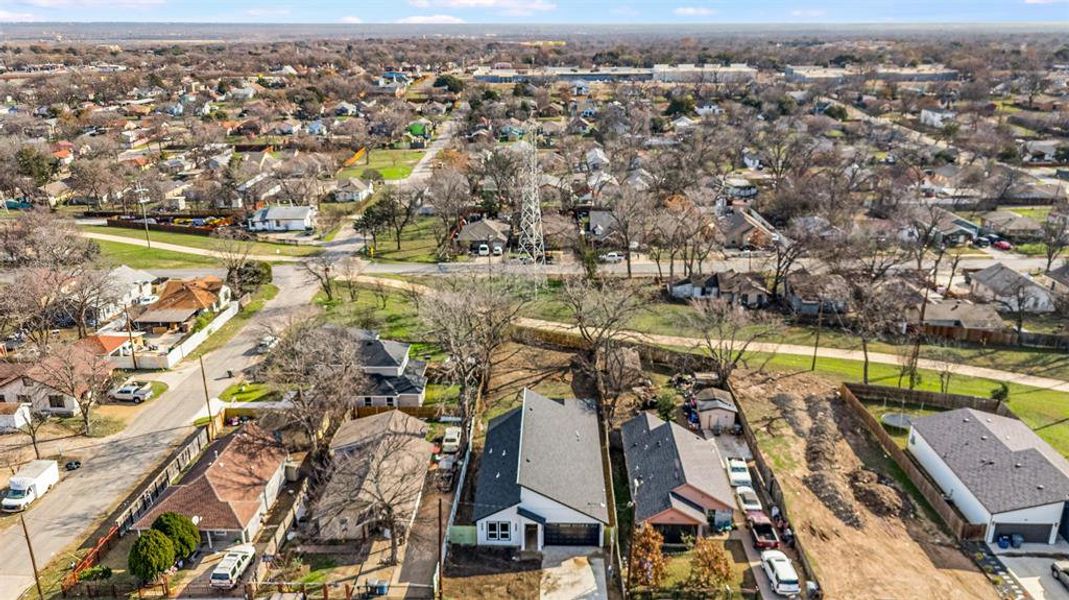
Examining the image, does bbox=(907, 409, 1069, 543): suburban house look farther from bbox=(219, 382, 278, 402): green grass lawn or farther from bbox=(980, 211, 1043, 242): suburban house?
bbox=(980, 211, 1043, 242): suburban house

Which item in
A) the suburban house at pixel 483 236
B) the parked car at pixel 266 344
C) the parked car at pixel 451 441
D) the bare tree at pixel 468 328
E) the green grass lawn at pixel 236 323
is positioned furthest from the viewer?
the suburban house at pixel 483 236

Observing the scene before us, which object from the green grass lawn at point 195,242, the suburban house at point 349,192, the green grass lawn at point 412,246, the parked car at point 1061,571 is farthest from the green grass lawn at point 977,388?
the suburban house at point 349,192

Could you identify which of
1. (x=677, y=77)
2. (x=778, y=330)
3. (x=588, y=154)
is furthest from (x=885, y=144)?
(x=677, y=77)

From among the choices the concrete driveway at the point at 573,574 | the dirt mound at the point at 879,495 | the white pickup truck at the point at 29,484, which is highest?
the white pickup truck at the point at 29,484

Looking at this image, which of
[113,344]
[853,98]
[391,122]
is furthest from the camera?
[853,98]

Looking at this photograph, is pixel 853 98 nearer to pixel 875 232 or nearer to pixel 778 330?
pixel 875 232

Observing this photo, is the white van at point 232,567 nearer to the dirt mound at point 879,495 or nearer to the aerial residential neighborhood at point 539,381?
the aerial residential neighborhood at point 539,381

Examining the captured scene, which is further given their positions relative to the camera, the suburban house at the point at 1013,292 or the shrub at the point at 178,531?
the suburban house at the point at 1013,292

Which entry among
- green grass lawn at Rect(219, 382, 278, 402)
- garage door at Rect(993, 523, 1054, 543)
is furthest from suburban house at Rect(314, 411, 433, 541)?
garage door at Rect(993, 523, 1054, 543)
